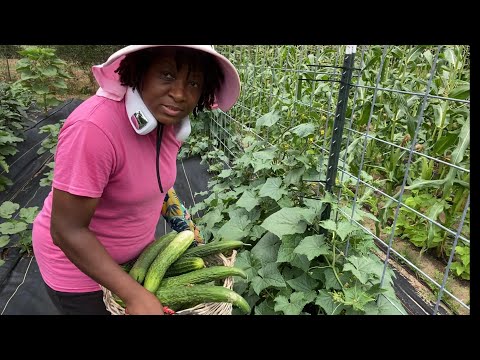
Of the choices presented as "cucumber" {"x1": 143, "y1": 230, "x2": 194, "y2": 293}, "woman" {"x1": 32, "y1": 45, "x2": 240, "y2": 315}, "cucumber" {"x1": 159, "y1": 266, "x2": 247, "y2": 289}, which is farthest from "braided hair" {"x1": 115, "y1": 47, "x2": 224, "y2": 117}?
"cucumber" {"x1": 159, "y1": 266, "x2": 247, "y2": 289}

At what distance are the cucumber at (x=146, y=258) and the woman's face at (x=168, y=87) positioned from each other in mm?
587

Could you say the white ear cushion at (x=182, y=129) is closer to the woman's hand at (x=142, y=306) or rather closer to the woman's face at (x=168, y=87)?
the woman's face at (x=168, y=87)

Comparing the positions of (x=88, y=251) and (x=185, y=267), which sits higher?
(x=88, y=251)

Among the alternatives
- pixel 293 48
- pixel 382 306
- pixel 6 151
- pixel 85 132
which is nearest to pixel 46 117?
pixel 6 151

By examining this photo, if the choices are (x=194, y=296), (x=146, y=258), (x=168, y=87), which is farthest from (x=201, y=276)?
(x=168, y=87)

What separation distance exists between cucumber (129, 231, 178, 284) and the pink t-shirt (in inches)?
3.6

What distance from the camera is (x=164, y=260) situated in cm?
141

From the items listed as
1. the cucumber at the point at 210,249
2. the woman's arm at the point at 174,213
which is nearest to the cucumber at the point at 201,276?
the cucumber at the point at 210,249

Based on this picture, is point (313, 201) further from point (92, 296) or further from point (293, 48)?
point (293, 48)

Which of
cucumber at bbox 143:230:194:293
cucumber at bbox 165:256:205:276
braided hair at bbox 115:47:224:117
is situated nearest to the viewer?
braided hair at bbox 115:47:224:117

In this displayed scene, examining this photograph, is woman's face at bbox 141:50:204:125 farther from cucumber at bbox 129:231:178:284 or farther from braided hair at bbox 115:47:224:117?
cucumber at bbox 129:231:178:284

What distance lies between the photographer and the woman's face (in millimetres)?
1225

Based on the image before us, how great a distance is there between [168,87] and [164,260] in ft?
2.31

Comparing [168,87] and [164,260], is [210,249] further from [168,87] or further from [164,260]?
[168,87]
